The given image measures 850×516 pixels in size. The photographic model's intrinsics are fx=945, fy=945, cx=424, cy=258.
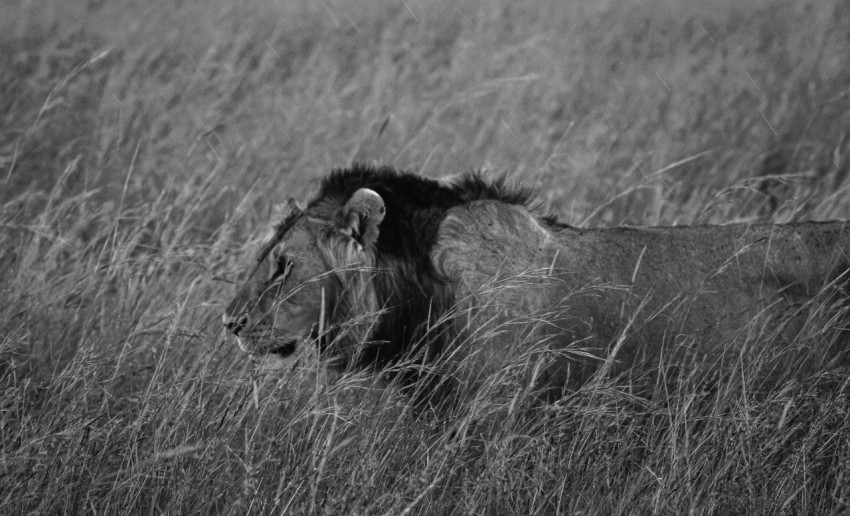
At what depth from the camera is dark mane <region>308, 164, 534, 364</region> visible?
393 cm

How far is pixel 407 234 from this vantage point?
4.00 metres

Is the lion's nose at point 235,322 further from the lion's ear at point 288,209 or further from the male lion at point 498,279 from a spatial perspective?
the lion's ear at point 288,209

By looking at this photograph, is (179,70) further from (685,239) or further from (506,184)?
(685,239)

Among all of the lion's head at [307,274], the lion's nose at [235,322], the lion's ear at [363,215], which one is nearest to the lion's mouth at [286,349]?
the lion's head at [307,274]

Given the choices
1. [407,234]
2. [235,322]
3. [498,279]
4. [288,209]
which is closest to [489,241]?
[498,279]

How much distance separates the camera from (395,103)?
26.8 ft

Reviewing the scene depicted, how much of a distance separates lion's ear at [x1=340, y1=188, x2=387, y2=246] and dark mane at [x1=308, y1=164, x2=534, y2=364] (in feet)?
0.27

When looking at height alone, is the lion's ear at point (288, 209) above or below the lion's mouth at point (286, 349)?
above

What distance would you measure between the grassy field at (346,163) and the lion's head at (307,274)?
196 mm

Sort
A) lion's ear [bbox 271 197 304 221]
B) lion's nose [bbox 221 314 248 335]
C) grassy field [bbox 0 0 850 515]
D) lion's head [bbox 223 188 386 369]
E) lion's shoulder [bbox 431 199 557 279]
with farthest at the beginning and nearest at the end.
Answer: lion's ear [bbox 271 197 304 221]
lion's shoulder [bbox 431 199 557 279]
lion's head [bbox 223 188 386 369]
lion's nose [bbox 221 314 248 335]
grassy field [bbox 0 0 850 515]

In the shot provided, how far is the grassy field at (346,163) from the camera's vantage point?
299cm

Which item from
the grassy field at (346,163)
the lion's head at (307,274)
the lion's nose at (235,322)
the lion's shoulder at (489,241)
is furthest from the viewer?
the lion's shoulder at (489,241)

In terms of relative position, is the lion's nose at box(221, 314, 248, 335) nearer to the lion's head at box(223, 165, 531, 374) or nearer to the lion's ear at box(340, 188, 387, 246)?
the lion's head at box(223, 165, 531, 374)

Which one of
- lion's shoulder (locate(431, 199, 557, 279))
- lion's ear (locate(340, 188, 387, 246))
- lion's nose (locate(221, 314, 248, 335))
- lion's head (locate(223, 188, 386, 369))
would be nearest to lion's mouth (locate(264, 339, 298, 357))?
lion's head (locate(223, 188, 386, 369))
